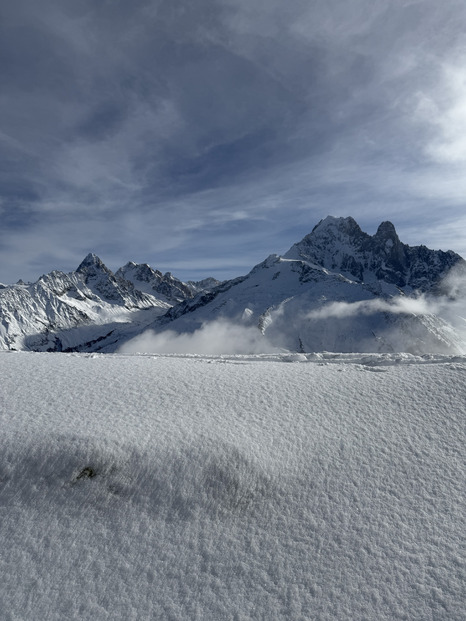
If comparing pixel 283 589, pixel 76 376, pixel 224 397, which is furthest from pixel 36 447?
pixel 283 589

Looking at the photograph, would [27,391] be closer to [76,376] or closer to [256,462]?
[76,376]

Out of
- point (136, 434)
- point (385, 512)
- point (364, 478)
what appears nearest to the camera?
point (385, 512)

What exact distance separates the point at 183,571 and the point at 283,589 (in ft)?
6.62

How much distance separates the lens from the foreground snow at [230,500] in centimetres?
722

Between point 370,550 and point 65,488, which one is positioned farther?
point 65,488

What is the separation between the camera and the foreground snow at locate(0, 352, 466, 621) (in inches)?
284

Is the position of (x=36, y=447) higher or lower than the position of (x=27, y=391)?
lower

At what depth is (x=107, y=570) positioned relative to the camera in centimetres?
762

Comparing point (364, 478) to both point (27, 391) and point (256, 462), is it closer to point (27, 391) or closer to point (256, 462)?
point (256, 462)

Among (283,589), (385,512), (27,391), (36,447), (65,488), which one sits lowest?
(283,589)

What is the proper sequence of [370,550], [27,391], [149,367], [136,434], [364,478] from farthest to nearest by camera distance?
[149,367]
[27,391]
[136,434]
[364,478]
[370,550]

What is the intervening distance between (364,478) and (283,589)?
11.3 feet

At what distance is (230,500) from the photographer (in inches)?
360

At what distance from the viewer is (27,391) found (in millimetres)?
12648
